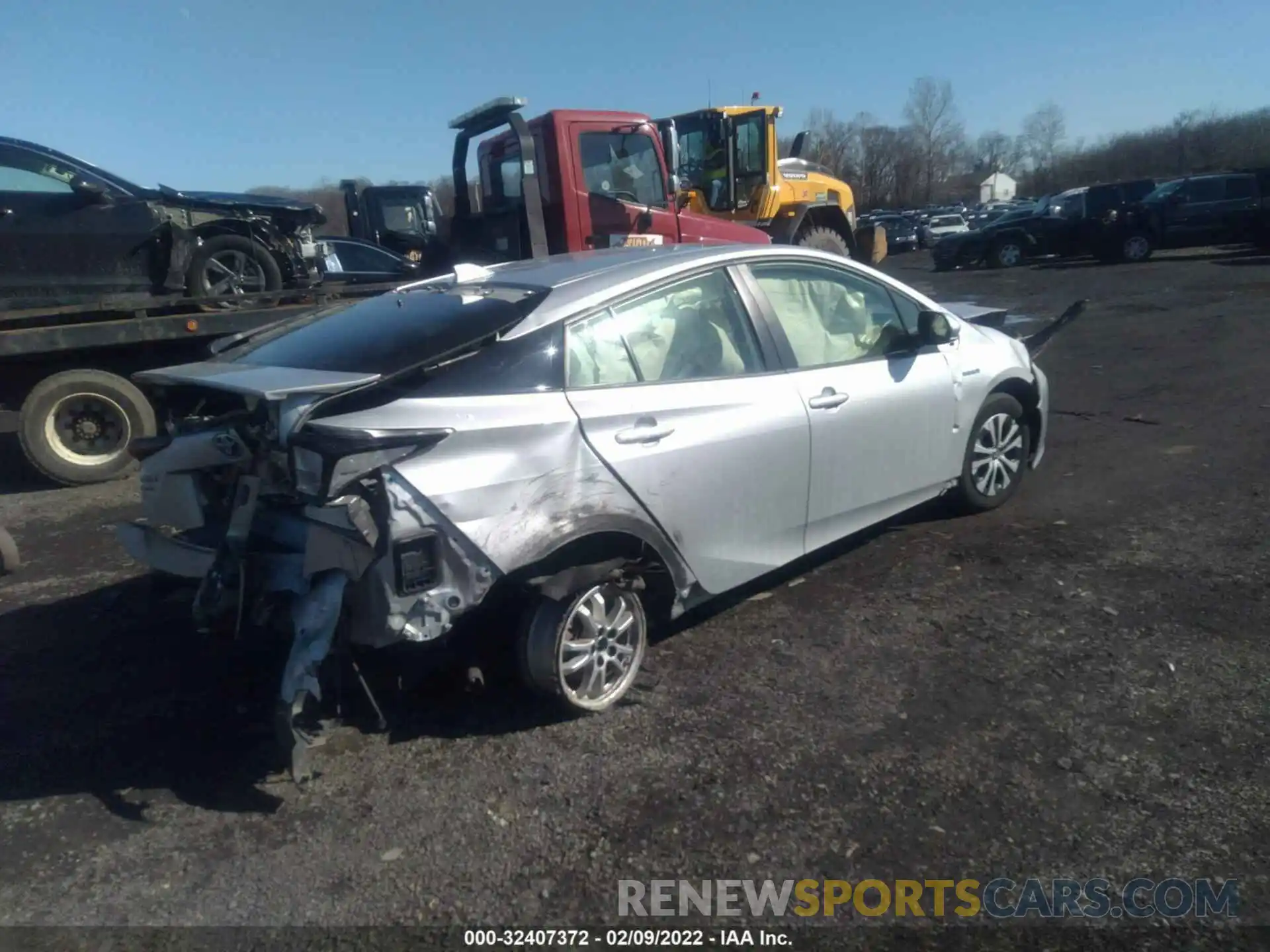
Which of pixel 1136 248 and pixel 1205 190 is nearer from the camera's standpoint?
pixel 1205 190

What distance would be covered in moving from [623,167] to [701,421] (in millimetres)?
6794

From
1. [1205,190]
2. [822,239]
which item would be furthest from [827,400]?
[1205,190]

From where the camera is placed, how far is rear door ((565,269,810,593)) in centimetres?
376

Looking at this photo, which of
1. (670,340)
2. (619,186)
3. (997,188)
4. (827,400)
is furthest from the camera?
(997,188)

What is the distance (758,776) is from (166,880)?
1825mm

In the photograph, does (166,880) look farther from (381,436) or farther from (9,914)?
(381,436)

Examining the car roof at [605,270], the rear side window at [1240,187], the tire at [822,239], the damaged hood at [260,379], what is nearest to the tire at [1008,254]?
the rear side window at [1240,187]

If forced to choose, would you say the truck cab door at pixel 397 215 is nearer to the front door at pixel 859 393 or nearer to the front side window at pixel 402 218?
the front side window at pixel 402 218

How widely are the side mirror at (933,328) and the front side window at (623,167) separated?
5.55 m

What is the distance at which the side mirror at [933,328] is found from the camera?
5.00 meters

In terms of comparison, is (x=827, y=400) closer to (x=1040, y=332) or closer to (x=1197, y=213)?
(x=1040, y=332)

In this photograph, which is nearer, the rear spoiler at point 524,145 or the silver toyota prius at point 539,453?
the silver toyota prius at point 539,453

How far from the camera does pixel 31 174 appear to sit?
25.6 feet

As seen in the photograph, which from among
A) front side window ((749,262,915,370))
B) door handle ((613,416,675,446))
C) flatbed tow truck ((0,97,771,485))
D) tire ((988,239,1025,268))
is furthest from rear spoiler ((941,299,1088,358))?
tire ((988,239,1025,268))
